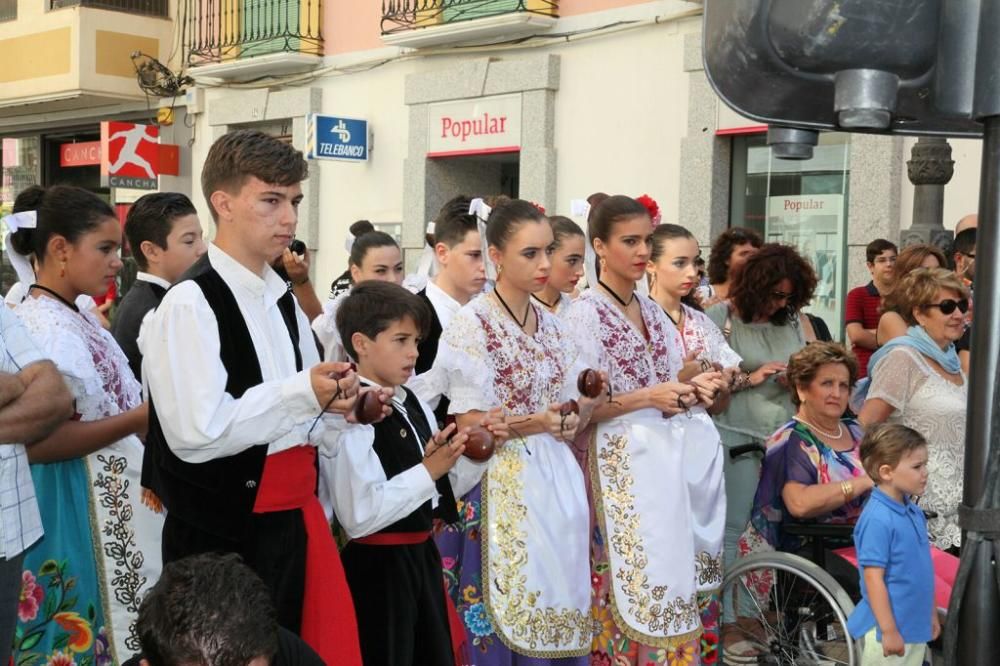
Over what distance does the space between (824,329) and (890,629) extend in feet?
7.34

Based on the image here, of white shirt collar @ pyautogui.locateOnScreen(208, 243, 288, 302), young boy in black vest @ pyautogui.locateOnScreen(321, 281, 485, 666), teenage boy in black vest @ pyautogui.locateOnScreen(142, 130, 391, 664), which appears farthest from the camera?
young boy in black vest @ pyautogui.locateOnScreen(321, 281, 485, 666)

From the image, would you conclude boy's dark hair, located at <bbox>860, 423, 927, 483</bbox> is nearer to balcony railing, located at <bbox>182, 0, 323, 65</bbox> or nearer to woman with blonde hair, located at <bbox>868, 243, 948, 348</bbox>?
woman with blonde hair, located at <bbox>868, 243, 948, 348</bbox>

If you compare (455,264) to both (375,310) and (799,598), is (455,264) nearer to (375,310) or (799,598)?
(375,310)

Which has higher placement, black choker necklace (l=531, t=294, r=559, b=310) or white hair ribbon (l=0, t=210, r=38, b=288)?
white hair ribbon (l=0, t=210, r=38, b=288)

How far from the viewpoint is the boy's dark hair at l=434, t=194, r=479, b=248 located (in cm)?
541

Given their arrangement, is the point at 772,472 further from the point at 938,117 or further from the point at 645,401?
the point at 938,117

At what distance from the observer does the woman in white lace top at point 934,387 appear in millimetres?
5555

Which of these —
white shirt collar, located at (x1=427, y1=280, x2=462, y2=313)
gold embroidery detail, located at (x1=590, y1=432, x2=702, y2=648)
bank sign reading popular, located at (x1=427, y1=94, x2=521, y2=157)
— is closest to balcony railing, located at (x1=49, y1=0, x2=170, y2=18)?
bank sign reading popular, located at (x1=427, y1=94, x2=521, y2=157)

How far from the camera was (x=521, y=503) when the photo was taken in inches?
179

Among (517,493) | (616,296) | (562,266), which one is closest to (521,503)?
(517,493)

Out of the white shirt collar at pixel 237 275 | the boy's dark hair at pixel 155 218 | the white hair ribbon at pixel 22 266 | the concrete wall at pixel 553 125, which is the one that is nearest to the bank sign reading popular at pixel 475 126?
the concrete wall at pixel 553 125

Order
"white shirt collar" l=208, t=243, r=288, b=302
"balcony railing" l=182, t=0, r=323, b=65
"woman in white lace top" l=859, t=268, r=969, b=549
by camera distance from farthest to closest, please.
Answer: "balcony railing" l=182, t=0, r=323, b=65, "woman in white lace top" l=859, t=268, r=969, b=549, "white shirt collar" l=208, t=243, r=288, b=302

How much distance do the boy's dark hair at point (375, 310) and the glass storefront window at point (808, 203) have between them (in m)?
6.86

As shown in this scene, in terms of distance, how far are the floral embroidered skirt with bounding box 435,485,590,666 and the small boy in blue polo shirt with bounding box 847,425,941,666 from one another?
1043 mm
